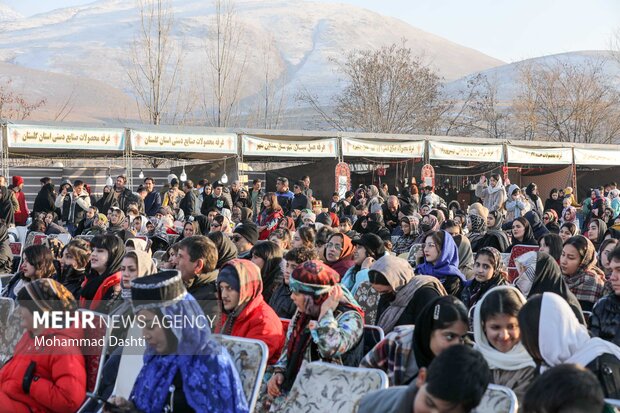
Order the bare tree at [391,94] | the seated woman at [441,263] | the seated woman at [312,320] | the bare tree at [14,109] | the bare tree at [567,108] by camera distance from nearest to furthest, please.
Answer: the seated woman at [312,320] → the seated woman at [441,263] → the bare tree at [391,94] → the bare tree at [14,109] → the bare tree at [567,108]

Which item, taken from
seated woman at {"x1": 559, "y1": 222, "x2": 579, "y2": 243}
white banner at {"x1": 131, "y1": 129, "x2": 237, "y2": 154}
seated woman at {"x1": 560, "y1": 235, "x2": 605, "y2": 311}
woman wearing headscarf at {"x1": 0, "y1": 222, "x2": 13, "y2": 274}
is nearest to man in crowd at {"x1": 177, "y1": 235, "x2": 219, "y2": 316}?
seated woman at {"x1": 560, "y1": 235, "x2": 605, "y2": 311}

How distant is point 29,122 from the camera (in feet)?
48.8

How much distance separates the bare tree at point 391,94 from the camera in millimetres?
38375

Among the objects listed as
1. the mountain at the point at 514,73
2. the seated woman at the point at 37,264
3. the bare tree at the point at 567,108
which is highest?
the mountain at the point at 514,73

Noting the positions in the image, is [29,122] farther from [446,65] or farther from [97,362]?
[446,65]

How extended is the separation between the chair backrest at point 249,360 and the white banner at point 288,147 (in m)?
13.8

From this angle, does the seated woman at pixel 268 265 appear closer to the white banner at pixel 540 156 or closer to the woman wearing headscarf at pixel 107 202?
the woman wearing headscarf at pixel 107 202

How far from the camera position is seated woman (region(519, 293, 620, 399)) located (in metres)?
3.22

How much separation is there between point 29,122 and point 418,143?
977 centimetres

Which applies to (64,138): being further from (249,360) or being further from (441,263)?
(249,360)

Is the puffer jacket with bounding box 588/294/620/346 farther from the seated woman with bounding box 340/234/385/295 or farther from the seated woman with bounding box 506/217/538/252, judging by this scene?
the seated woman with bounding box 506/217/538/252

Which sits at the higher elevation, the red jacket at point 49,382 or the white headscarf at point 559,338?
the white headscarf at point 559,338

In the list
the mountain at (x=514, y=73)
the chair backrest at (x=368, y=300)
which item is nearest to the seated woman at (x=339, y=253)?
the chair backrest at (x=368, y=300)

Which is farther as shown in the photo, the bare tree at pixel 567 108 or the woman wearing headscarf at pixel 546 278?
the bare tree at pixel 567 108
